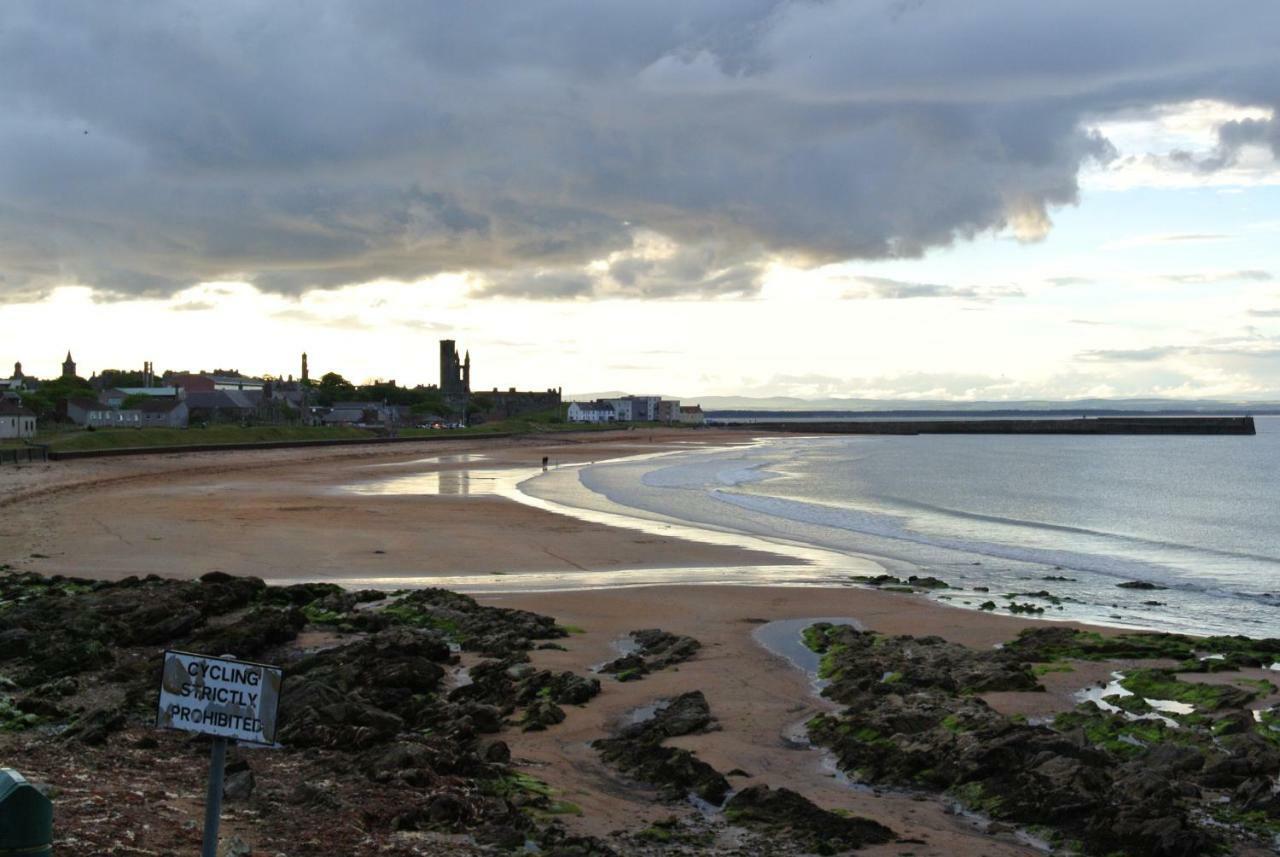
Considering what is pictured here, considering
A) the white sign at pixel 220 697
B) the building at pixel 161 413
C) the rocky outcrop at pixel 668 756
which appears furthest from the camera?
the building at pixel 161 413

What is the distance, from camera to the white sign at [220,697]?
4078 millimetres

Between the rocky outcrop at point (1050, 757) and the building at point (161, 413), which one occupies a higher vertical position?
the building at point (161, 413)

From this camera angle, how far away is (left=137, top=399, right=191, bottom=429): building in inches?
4355

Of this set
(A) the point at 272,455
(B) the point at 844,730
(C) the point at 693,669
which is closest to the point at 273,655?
(C) the point at 693,669

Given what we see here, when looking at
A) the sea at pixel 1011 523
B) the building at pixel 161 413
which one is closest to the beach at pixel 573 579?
the sea at pixel 1011 523

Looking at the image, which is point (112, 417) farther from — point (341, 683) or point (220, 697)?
point (220, 697)

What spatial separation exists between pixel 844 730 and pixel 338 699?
4.97m

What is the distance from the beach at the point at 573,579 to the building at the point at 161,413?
2516 inches

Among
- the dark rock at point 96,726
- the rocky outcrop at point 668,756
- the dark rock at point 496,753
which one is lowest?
the rocky outcrop at point 668,756

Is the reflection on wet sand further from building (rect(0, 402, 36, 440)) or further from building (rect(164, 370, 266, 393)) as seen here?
building (rect(164, 370, 266, 393))

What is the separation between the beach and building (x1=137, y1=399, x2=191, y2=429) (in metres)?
63.9

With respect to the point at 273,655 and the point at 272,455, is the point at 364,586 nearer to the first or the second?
the point at 273,655

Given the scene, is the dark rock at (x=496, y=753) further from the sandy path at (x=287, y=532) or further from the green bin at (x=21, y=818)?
the sandy path at (x=287, y=532)

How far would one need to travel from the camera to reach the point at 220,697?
4113 mm
